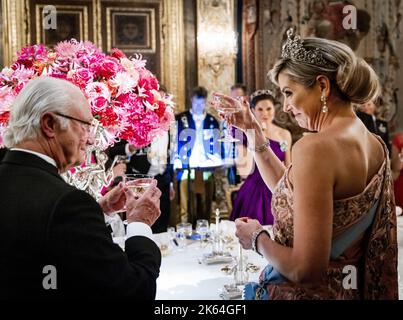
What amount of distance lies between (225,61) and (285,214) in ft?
19.4

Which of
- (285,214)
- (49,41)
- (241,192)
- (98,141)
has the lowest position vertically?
(241,192)

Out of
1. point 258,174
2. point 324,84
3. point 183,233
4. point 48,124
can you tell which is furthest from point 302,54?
point 258,174

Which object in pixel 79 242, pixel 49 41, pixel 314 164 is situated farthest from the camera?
pixel 49 41

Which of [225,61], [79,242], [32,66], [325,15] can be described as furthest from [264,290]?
[325,15]

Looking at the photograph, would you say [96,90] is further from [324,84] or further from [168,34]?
[168,34]

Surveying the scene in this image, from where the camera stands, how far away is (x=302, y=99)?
1.53 meters

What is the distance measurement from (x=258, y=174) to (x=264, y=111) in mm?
612

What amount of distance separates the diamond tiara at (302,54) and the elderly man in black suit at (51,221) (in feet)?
2.15

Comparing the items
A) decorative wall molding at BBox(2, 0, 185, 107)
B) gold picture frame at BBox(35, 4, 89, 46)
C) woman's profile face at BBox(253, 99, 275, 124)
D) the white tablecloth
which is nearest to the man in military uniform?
decorative wall molding at BBox(2, 0, 185, 107)

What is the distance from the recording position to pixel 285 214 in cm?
152

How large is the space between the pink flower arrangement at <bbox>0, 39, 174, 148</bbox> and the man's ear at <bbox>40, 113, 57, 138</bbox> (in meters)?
0.68

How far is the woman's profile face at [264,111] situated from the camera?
444 cm

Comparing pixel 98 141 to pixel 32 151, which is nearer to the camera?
pixel 32 151
